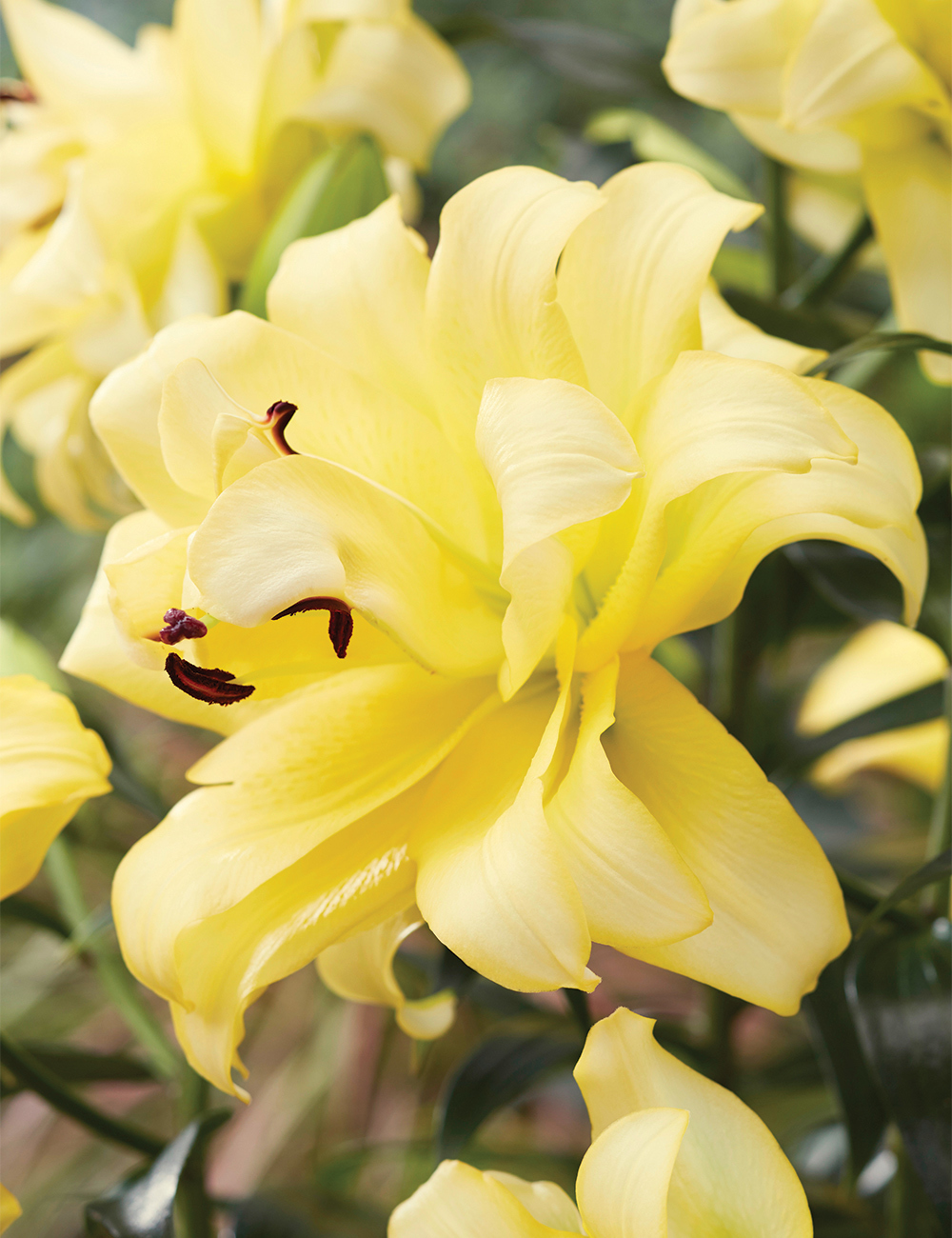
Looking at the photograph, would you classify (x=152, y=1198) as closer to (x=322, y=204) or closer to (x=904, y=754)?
(x=322, y=204)

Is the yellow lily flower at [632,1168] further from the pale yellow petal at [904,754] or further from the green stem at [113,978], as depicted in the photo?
the pale yellow petal at [904,754]

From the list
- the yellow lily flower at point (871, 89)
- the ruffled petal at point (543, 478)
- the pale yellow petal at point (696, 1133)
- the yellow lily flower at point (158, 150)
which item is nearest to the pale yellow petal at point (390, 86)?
the yellow lily flower at point (158, 150)

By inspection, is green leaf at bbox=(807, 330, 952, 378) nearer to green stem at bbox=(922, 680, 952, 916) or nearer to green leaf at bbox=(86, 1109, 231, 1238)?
green stem at bbox=(922, 680, 952, 916)

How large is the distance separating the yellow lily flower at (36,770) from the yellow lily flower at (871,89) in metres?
0.25

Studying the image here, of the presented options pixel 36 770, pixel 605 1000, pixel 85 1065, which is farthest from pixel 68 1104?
pixel 605 1000

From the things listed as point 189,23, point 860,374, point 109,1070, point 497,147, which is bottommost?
point 109,1070

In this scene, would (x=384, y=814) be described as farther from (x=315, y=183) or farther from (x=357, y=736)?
(x=315, y=183)

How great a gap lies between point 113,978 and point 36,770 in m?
0.22

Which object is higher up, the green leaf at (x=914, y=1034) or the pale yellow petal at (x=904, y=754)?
the green leaf at (x=914, y=1034)

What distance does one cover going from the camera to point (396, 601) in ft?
0.80

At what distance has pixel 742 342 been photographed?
28 centimetres

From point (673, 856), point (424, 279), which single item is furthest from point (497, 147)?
point (673, 856)

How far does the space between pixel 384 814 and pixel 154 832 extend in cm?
6

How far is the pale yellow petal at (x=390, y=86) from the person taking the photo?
15.9 inches
